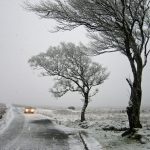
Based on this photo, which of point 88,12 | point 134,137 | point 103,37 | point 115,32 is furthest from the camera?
point 103,37

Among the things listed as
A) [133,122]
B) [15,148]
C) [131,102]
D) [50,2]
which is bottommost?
[15,148]

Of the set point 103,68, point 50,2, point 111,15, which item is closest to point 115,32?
point 111,15

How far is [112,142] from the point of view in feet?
49.4

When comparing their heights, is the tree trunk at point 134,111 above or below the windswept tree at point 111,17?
below

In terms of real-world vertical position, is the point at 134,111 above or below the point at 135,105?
below

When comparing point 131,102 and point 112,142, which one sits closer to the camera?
point 112,142

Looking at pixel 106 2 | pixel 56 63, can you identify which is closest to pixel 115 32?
pixel 106 2

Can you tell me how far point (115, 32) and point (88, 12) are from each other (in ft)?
7.51

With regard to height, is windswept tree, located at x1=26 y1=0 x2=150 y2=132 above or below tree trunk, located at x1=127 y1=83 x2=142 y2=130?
above

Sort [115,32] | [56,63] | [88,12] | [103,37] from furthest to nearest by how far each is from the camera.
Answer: [56,63] < [103,37] < [115,32] < [88,12]

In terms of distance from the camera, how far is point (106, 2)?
49.1ft

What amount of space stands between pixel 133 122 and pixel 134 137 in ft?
5.11

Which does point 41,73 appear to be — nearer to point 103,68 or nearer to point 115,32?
point 103,68

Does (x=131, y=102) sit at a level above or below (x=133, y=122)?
above
